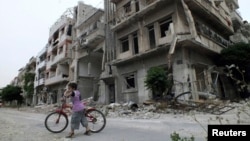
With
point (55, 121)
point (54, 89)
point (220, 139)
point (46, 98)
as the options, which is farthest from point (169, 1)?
point (46, 98)

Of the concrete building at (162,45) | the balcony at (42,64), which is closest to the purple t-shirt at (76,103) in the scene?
the concrete building at (162,45)

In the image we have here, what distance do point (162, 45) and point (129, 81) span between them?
15.5 ft

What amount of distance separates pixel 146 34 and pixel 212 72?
5.57m

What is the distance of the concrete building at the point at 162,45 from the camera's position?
13.7 meters

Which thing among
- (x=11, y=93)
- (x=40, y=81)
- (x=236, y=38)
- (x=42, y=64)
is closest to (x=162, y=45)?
(x=236, y=38)

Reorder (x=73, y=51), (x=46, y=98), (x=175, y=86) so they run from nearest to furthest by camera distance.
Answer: (x=175, y=86), (x=73, y=51), (x=46, y=98)

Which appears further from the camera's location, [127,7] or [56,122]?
[127,7]

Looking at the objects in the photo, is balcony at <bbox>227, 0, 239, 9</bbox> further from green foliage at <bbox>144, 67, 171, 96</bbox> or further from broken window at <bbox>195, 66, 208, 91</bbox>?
green foliage at <bbox>144, 67, 171, 96</bbox>

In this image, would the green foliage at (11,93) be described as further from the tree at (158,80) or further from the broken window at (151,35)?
the tree at (158,80)

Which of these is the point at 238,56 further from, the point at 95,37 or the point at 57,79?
the point at 57,79

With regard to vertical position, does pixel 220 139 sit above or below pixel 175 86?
below

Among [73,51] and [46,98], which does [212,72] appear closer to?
[73,51]

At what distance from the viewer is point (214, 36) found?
17750 millimetres

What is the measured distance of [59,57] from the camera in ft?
101
